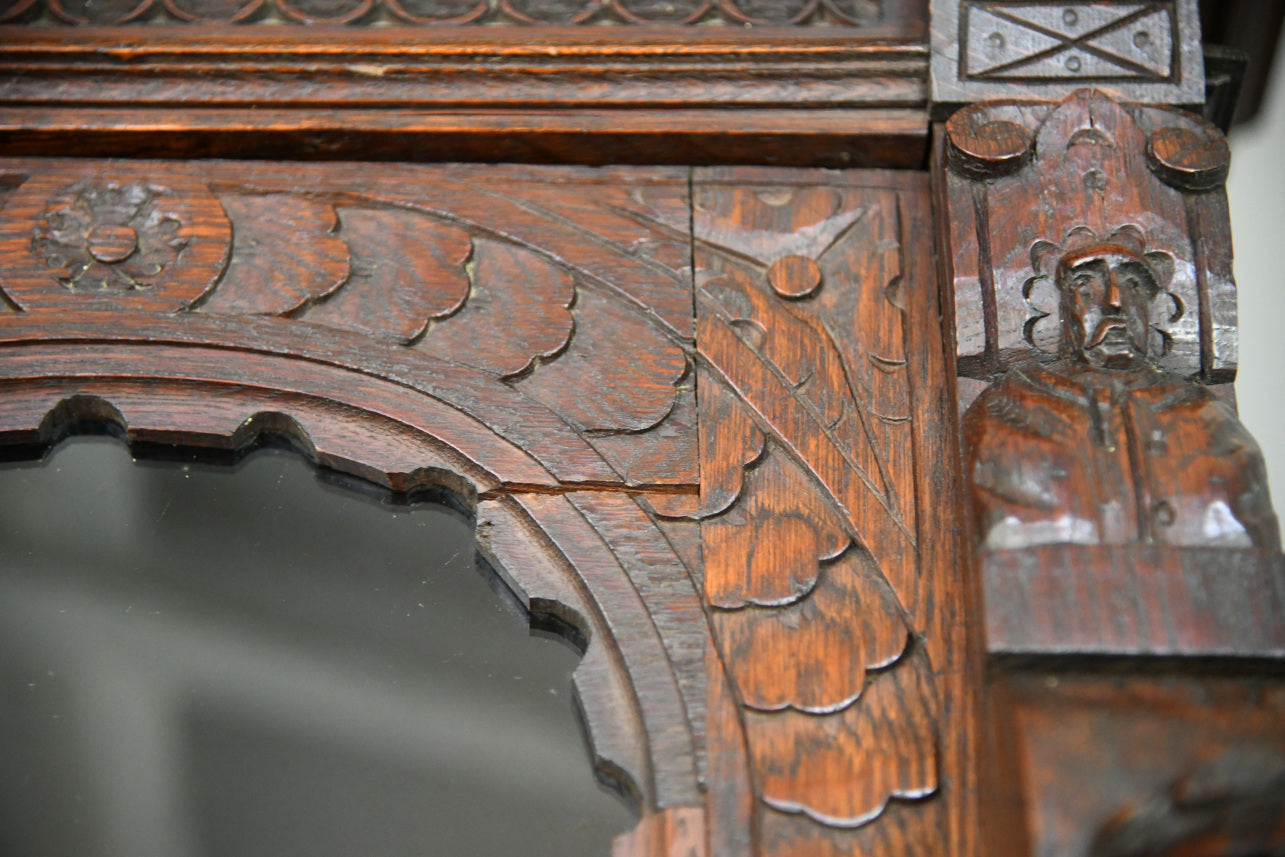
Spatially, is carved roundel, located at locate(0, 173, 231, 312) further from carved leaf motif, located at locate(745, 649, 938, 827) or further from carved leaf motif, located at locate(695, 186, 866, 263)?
carved leaf motif, located at locate(745, 649, 938, 827)

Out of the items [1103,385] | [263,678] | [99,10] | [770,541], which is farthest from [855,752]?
[99,10]

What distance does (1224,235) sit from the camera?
44.6 inches

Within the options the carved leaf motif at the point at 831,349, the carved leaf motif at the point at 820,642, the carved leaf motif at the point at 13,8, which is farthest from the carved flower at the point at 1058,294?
the carved leaf motif at the point at 13,8

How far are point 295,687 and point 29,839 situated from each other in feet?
0.69

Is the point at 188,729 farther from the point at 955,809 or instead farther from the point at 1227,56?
the point at 1227,56

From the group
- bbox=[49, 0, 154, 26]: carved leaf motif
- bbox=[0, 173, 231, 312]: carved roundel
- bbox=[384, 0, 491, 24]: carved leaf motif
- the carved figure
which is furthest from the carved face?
bbox=[49, 0, 154, 26]: carved leaf motif

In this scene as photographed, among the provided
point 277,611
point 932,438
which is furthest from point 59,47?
point 932,438

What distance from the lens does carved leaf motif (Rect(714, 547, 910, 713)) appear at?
1012 millimetres

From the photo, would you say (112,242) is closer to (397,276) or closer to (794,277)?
(397,276)

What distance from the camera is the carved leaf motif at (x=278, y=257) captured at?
47.6 inches

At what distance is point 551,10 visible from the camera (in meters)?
1.34

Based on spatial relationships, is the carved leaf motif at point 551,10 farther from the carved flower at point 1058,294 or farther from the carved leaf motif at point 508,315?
the carved flower at point 1058,294

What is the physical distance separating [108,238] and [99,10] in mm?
266

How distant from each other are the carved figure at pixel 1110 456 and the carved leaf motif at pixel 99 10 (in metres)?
0.87
